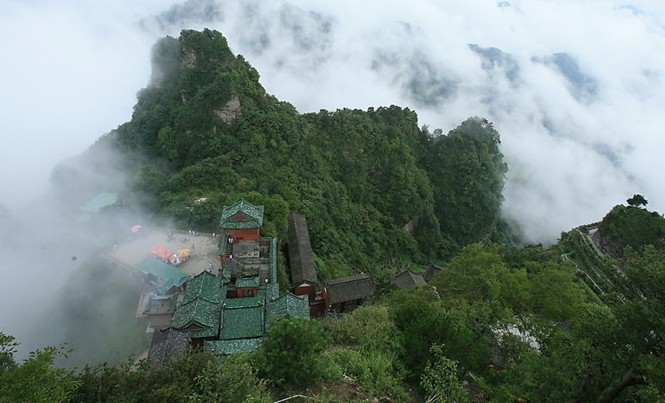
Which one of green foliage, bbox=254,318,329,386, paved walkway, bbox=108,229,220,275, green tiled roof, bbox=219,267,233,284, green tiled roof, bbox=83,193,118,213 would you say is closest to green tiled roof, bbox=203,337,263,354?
green tiled roof, bbox=219,267,233,284

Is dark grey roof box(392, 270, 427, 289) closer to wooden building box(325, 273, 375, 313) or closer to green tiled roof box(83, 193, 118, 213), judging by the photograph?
wooden building box(325, 273, 375, 313)

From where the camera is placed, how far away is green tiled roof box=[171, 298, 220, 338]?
18.9 meters

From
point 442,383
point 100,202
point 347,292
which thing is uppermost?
point 100,202

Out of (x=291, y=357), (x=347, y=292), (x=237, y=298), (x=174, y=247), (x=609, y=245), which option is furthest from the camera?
(x=609, y=245)

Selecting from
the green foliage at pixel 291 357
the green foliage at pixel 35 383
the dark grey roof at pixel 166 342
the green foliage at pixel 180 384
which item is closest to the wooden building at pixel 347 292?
the dark grey roof at pixel 166 342

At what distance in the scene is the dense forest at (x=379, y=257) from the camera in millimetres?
8680

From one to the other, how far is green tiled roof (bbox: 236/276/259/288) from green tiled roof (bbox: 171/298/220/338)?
8.30 ft

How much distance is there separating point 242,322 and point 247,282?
3354mm

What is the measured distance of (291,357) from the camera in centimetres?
999

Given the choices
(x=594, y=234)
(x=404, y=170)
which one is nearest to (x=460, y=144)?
(x=404, y=170)

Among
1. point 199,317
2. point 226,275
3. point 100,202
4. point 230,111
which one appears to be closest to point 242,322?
point 199,317

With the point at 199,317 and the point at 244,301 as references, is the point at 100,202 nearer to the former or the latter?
the point at 244,301

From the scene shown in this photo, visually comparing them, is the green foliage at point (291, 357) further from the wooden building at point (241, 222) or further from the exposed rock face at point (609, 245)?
the exposed rock face at point (609, 245)

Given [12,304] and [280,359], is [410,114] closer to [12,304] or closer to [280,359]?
[12,304]
